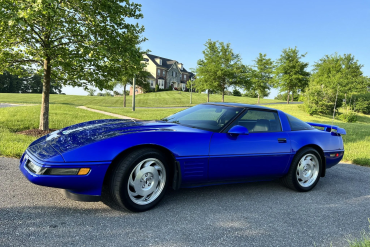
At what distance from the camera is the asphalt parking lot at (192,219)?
2307 mm

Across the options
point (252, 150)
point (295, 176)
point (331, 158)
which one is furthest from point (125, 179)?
point (331, 158)

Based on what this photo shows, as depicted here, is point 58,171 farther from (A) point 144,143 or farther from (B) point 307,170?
(B) point 307,170

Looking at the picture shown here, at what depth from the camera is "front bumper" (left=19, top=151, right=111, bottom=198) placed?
98.8 inches

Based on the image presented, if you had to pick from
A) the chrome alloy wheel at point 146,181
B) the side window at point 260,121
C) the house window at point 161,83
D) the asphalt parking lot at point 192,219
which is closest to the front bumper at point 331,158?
the asphalt parking lot at point 192,219

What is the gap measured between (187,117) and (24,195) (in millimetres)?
2363

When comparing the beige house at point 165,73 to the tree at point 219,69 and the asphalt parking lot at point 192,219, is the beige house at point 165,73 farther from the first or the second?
the asphalt parking lot at point 192,219

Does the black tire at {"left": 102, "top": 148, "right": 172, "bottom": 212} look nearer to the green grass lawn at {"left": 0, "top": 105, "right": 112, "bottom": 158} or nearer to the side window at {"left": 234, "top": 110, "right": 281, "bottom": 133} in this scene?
the side window at {"left": 234, "top": 110, "right": 281, "bottom": 133}

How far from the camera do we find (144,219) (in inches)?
107

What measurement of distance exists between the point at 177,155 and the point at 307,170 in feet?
7.89

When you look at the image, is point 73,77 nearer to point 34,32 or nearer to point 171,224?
point 34,32

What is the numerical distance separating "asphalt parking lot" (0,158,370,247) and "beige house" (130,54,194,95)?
61.8 meters

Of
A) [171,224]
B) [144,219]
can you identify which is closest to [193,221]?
[171,224]

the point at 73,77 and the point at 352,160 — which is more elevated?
the point at 73,77

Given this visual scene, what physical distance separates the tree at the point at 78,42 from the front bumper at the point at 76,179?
16.2 feet
